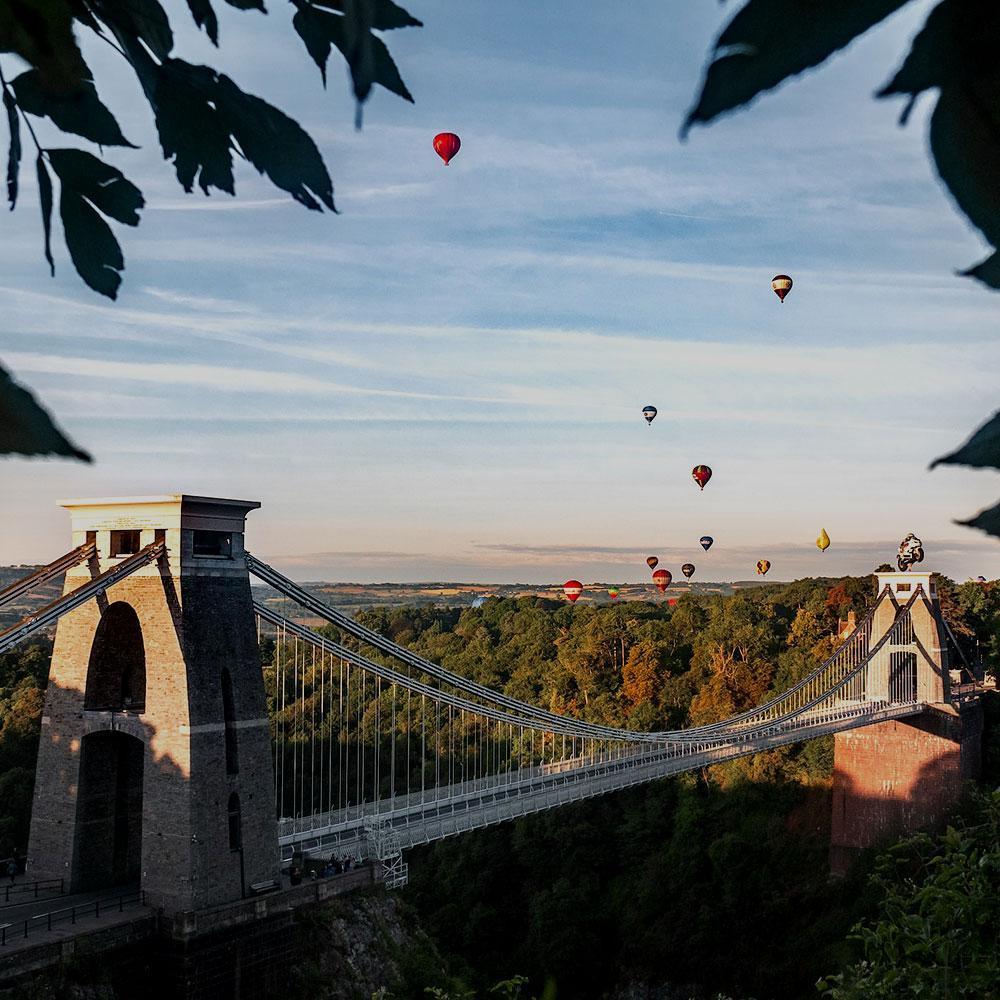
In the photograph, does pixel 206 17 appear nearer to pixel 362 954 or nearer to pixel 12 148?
pixel 12 148

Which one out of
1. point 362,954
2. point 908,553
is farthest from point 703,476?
point 362,954

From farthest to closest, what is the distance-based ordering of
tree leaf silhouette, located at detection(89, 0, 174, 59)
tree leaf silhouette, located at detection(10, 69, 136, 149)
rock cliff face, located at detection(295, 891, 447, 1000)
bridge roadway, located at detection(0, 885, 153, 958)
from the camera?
rock cliff face, located at detection(295, 891, 447, 1000), bridge roadway, located at detection(0, 885, 153, 958), tree leaf silhouette, located at detection(10, 69, 136, 149), tree leaf silhouette, located at detection(89, 0, 174, 59)

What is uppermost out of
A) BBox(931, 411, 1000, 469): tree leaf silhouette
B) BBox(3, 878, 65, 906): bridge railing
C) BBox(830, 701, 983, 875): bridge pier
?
BBox(931, 411, 1000, 469): tree leaf silhouette

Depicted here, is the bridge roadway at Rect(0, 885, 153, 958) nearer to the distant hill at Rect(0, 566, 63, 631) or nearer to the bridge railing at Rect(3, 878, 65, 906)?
the bridge railing at Rect(3, 878, 65, 906)

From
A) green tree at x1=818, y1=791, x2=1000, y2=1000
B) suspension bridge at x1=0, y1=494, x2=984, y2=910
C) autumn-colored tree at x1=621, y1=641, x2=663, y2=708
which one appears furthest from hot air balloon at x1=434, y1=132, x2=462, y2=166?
autumn-colored tree at x1=621, y1=641, x2=663, y2=708

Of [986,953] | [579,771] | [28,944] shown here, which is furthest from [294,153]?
[579,771]

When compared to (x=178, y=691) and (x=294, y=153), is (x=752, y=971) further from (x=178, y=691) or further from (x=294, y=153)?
(x=294, y=153)
